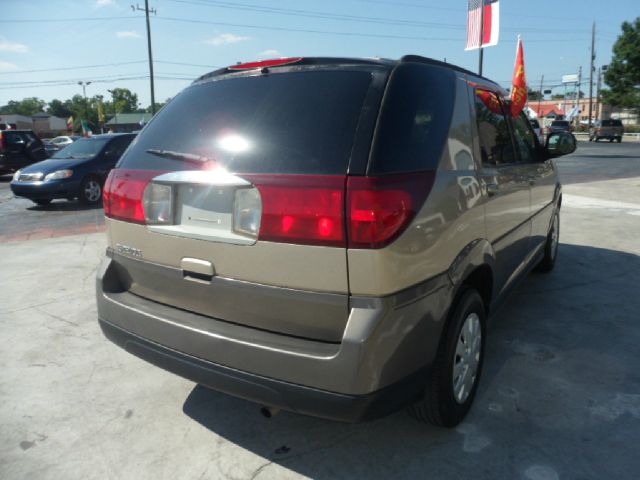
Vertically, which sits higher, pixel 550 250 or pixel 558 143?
pixel 558 143

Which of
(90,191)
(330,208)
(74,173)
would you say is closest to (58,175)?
(74,173)

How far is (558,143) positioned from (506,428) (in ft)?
8.51

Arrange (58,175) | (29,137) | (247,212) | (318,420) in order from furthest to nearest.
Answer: (29,137) → (58,175) → (318,420) → (247,212)

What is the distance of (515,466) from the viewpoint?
229 centimetres

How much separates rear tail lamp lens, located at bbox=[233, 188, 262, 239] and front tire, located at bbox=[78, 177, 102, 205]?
383 inches

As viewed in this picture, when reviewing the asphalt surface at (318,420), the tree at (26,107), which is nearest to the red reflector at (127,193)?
the asphalt surface at (318,420)

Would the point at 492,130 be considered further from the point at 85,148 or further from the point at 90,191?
the point at 85,148

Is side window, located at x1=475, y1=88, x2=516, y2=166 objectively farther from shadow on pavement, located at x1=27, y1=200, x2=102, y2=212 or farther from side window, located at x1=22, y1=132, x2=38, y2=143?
side window, located at x1=22, y1=132, x2=38, y2=143

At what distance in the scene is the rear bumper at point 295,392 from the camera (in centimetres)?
192

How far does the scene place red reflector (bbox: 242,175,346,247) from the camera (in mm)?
1896

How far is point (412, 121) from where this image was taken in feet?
7.01

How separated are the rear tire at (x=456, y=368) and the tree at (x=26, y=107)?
174 meters

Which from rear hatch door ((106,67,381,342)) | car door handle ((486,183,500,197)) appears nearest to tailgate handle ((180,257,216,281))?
rear hatch door ((106,67,381,342))

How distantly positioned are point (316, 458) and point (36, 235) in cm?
703
